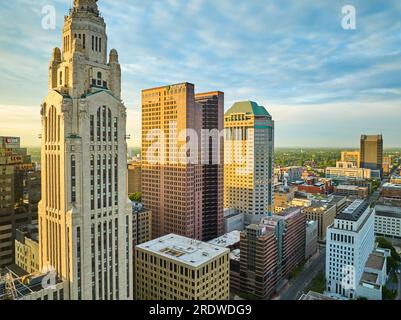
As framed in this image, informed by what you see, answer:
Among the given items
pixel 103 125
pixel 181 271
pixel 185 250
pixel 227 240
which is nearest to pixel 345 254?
pixel 227 240

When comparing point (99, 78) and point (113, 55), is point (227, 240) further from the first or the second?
point (113, 55)

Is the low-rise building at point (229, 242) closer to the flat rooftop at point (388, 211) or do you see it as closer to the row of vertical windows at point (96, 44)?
the row of vertical windows at point (96, 44)

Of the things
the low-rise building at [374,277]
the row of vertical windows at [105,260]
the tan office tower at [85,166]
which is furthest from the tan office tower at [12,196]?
the low-rise building at [374,277]

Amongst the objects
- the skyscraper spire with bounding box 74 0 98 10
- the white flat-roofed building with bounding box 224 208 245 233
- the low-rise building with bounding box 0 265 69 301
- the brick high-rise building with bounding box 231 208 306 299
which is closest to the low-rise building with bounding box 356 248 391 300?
the brick high-rise building with bounding box 231 208 306 299

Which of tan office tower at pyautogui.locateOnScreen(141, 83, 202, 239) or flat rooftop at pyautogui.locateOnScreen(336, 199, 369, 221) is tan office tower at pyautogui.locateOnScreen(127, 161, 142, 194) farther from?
flat rooftop at pyautogui.locateOnScreen(336, 199, 369, 221)
